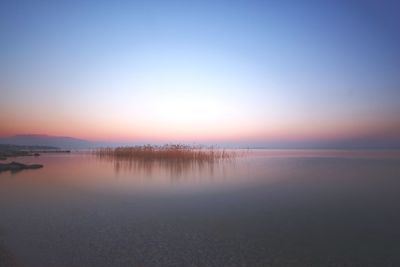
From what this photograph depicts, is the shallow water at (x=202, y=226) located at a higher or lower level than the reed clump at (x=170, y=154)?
lower

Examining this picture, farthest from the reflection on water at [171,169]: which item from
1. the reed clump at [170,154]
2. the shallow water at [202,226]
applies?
the shallow water at [202,226]

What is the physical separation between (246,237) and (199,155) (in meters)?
22.4

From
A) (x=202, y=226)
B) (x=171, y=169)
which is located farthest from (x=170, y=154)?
(x=202, y=226)

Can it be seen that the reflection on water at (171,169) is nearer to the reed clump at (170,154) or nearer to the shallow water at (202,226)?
the reed clump at (170,154)

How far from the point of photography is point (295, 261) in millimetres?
4703

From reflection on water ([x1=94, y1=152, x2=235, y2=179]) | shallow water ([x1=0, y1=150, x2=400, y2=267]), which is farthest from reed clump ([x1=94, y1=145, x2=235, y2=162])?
shallow water ([x1=0, y1=150, x2=400, y2=267])

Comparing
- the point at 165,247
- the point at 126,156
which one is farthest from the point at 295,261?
the point at 126,156

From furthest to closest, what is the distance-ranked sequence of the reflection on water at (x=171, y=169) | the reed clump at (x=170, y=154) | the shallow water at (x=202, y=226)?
the reed clump at (x=170, y=154) → the reflection on water at (x=171, y=169) → the shallow water at (x=202, y=226)

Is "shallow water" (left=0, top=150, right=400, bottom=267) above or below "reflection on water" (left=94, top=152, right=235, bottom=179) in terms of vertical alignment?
below

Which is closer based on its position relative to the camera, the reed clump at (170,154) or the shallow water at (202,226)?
the shallow water at (202,226)

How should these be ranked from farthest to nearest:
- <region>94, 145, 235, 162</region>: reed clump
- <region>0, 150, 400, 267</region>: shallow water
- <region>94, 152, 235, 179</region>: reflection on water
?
1. <region>94, 145, 235, 162</region>: reed clump
2. <region>94, 152, 235, 179</region>: reflection on water
3. <region>0, 150, 400, 267</region>: shallow water

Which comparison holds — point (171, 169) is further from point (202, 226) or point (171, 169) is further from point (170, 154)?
point (202, 226)

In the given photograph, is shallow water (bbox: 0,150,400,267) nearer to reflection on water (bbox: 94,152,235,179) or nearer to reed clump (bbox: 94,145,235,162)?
reflection on water (bbox: 94,152,235,179)

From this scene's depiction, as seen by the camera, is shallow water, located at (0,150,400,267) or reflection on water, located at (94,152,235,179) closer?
shallow water, located at (0,150,400,267)
